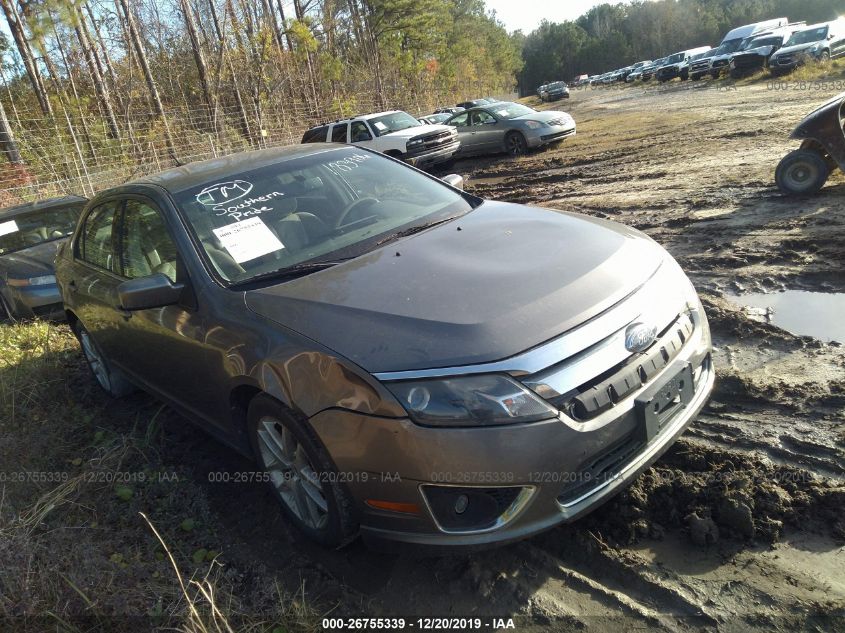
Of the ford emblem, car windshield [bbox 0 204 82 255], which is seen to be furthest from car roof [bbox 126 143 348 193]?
car windshield [bbox 0 204 82 255]

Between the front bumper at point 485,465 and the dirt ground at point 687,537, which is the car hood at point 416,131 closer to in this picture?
the dirt ground at point 687,537

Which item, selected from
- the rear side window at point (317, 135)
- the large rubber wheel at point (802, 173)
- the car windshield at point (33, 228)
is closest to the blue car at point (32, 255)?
the car windshield at point (33, 228)

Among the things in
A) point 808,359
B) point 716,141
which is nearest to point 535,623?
point 808,359

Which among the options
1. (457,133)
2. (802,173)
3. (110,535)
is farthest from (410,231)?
(457,133)

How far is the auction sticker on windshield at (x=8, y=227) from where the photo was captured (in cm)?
795

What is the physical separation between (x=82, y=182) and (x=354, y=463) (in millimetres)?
15339

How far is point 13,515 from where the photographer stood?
3.00m

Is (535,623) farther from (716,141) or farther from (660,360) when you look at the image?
(716,141)

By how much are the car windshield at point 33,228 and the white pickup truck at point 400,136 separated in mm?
6636

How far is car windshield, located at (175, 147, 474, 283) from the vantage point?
302cm

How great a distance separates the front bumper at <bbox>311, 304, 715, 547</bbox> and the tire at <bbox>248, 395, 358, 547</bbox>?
9cm

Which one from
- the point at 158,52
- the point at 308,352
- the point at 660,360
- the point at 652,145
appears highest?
the point at 158,52

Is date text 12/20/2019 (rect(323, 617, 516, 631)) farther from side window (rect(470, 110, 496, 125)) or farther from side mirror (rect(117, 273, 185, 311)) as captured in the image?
side window (rect(470, 110, 496, 125))

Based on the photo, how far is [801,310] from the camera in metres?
4.29
